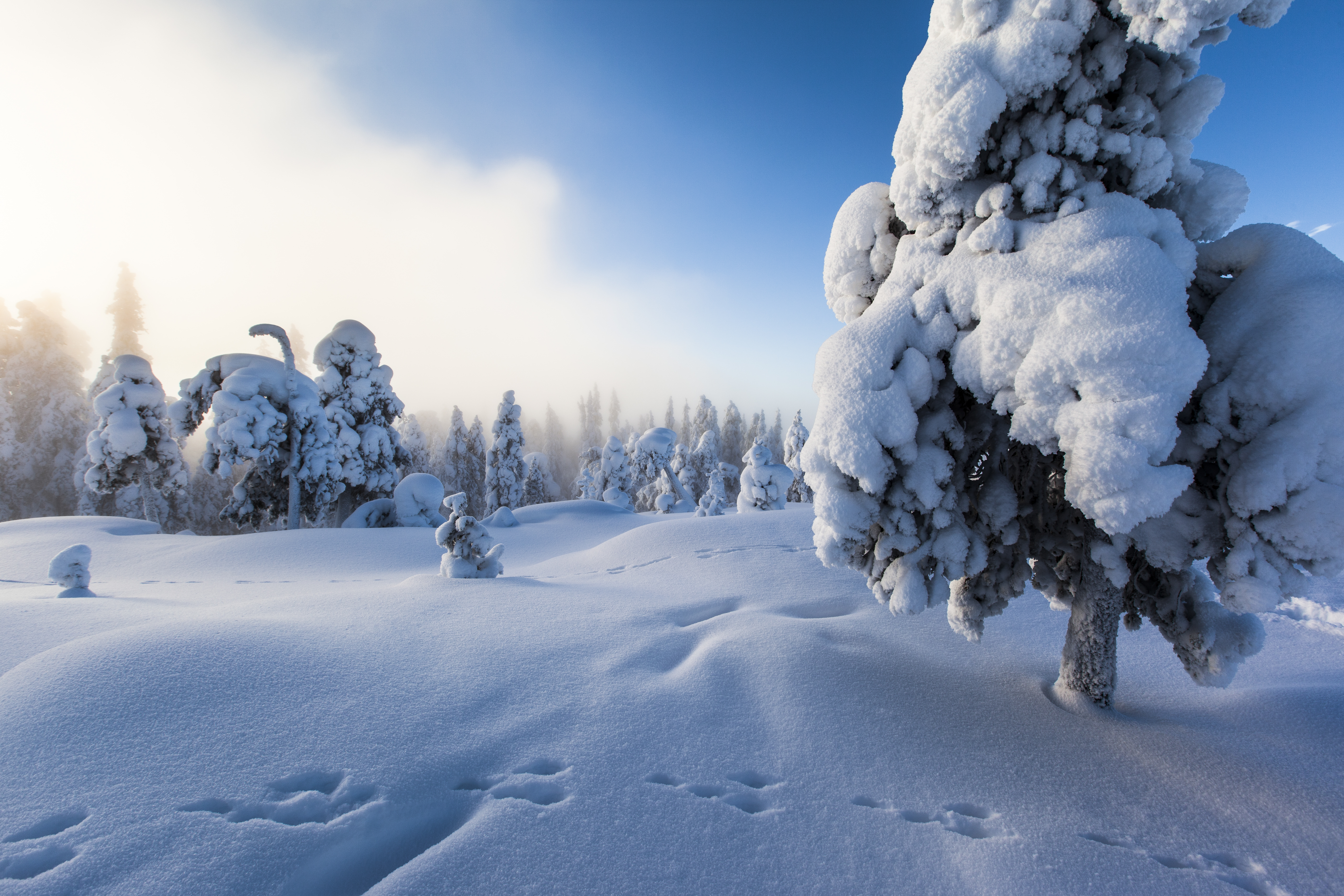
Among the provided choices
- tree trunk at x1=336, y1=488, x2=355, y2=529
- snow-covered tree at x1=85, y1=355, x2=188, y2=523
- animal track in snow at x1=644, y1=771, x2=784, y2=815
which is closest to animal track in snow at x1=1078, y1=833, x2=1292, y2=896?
animal track in snow at x1=644, y1=771, x2=784, y2=815

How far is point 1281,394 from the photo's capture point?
9.65ft

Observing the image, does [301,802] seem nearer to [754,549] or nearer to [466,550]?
[466,550]

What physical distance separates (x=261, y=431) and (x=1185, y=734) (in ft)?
64.4

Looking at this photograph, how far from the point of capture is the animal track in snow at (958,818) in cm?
275

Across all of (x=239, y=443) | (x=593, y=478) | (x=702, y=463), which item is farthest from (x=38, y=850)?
(x=702, y=463)

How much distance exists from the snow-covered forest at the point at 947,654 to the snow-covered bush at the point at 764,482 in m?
15.2

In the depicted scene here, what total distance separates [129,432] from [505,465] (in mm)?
17429

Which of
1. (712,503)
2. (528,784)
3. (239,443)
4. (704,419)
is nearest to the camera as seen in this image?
(528,784)

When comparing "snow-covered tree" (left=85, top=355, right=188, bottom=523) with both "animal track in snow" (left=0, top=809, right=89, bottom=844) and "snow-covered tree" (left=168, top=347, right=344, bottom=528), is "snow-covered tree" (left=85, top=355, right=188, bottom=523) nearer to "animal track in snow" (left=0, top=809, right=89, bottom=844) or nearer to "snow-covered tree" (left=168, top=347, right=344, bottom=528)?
"snow-covered tree" (left=168, top=347, right=344, bottom=528)

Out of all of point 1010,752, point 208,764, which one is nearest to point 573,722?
point 208,764

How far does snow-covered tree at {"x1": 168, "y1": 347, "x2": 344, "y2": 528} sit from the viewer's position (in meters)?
14.8

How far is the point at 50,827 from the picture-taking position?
A: 249 centimetres

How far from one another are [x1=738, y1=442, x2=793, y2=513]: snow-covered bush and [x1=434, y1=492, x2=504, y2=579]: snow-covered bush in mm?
13754

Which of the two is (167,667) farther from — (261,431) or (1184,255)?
(261,431)
